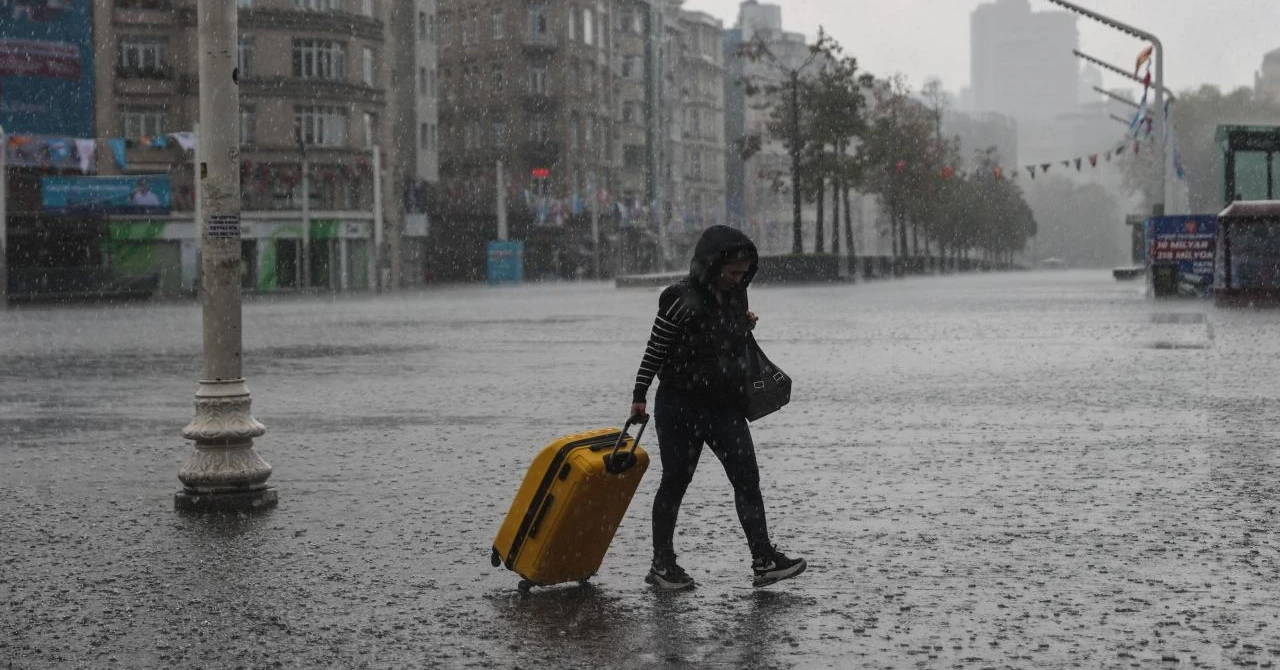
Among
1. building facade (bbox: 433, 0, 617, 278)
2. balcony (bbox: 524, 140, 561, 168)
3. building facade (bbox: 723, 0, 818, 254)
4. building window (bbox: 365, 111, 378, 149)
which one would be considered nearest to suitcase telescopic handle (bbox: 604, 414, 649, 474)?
building window (bbox: 365, 111, 378, 149)

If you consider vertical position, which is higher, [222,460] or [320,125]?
[320,125]

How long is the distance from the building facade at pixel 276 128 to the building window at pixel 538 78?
17.8 m

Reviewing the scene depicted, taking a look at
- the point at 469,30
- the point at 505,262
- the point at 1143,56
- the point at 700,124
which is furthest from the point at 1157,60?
the point at 700,124

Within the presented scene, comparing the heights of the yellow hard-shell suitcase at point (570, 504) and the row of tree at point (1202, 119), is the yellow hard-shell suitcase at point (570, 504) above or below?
below

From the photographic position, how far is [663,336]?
7062 mm

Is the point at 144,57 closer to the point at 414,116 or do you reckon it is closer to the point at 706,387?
the point at 414,116

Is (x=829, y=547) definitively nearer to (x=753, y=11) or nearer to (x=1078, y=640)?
(x=1078, y=640)

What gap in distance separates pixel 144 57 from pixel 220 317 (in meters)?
64.4

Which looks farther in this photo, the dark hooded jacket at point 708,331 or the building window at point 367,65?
the building window at point 367,65

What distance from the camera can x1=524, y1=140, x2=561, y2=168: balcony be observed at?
317ft

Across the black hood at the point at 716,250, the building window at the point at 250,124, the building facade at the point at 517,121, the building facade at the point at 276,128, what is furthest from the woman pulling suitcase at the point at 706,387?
the building facade at the point at 517,121

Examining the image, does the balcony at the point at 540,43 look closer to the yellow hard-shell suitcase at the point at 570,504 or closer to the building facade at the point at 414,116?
the building facade at the point at 414,116

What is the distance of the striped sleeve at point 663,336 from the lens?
23.1 ft

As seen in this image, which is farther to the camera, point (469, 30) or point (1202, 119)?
point (1202, 119)
